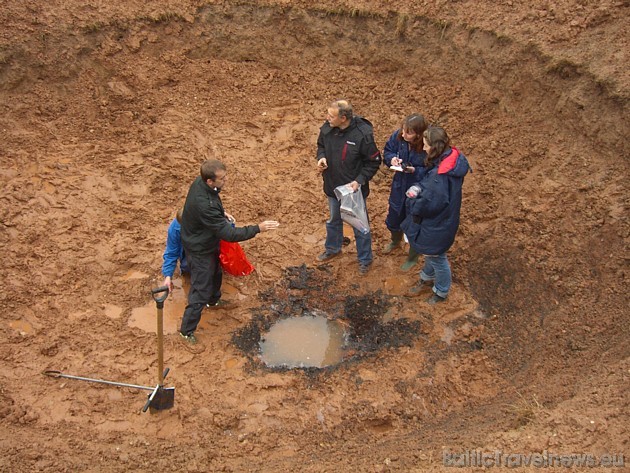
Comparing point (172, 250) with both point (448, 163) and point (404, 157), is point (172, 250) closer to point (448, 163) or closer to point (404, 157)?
point (404, 157)

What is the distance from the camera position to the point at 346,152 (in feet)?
19.6

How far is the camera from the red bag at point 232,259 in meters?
5.88

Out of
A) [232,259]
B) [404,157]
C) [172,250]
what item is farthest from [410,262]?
[172,250]

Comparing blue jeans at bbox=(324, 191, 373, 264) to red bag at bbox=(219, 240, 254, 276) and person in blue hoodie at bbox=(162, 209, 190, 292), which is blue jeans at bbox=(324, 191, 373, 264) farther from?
person in blue hoodie at bbox=(162, 209, 190, 292)

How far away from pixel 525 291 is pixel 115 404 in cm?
414

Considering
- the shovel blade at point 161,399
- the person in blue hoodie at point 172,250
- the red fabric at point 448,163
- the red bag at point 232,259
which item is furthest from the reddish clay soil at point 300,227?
the red fabric at point 448,163

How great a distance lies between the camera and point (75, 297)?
6.32 meters

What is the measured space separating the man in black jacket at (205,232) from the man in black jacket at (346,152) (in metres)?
1.11

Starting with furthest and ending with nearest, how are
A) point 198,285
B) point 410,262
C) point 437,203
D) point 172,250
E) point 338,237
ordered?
1. point 338,237
2. point 410,262
3. point 172,250
4. point 198,285
5. point 437,203

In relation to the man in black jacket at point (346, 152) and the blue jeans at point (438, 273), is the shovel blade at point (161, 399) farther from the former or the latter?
the blue jeans at point (438, 273)

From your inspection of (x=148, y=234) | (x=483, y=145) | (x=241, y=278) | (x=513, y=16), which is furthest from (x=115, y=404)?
(x=513, y=16)

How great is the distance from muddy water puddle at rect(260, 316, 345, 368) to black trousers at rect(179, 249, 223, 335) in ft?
2.41

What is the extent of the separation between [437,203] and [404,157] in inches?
27.3

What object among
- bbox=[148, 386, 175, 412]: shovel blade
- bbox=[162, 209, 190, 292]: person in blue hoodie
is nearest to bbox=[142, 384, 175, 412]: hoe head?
bbox=[148, 386, 175, 412]: shovel blade
